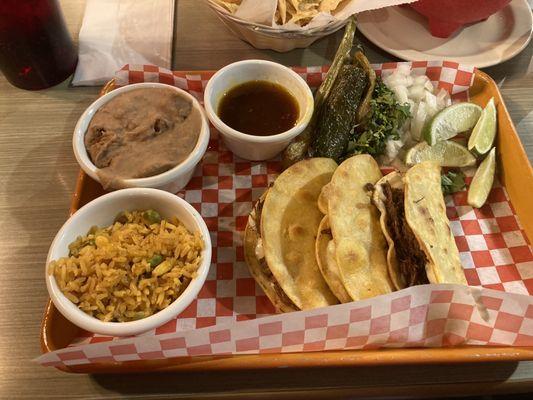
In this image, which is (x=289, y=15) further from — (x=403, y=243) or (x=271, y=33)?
(x=403, y=243)

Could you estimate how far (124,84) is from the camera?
7.71ft

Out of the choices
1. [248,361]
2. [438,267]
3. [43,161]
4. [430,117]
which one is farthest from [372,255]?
[43,161]

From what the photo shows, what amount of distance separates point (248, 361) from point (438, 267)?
756mm

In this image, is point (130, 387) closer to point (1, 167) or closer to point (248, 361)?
point (248, 361)

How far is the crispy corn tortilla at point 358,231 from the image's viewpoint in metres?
1.71

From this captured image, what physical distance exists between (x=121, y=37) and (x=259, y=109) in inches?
41.7

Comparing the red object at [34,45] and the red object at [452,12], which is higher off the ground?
the red object at [452,12]

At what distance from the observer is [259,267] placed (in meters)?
1.87

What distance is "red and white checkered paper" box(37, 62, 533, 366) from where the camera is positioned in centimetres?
157

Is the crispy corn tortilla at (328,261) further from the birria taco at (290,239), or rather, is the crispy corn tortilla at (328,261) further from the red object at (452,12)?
the red object at (452,12)

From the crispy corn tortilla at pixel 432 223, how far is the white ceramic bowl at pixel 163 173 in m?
0.88

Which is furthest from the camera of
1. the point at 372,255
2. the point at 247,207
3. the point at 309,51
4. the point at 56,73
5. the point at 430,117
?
the point at 309,51

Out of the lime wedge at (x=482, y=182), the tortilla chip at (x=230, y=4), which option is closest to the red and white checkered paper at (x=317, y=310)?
the lime wedge at (x=482, y=182)

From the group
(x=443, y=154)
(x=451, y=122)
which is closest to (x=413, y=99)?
(x=451, y=122)
